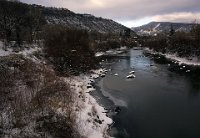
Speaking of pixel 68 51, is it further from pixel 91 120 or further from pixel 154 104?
pixel 91 120

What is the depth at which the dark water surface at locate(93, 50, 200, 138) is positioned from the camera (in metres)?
33.5

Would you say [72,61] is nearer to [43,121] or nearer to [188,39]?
[43,121]

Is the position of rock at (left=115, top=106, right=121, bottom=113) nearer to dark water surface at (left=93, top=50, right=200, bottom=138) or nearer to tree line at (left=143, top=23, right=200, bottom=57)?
dark water surface at (left=93, top=50, right=200, bottom=138)

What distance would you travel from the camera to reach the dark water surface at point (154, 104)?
33.5m

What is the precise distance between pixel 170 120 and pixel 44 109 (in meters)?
17.7

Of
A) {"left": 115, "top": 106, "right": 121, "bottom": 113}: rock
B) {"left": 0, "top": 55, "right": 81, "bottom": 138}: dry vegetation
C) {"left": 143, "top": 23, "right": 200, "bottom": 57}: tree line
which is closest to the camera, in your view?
{"left": 0, "top": 55, "right": 81, "bottom": 138}: dry vegetation

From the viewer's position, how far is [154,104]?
44.4 meters

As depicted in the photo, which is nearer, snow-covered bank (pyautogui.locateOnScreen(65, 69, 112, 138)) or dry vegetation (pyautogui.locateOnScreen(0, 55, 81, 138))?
dry vegetation (pyautogui.locateOnScreen(0, 55, 81, 138))

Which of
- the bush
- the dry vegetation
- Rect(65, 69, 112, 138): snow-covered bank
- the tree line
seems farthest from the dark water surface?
the tree line

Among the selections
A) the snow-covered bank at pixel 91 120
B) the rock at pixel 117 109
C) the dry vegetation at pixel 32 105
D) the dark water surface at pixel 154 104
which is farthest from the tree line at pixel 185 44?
the dry vegetation at pixel 32 105

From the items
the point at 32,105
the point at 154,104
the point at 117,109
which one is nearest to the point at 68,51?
the point at 154,104

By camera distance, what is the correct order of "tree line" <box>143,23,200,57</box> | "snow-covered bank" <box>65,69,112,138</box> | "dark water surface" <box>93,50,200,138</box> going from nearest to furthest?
"snow-covered bank" <box>65,69,112,138</box> < "dark water surface" <box>93,50,200,138</box> < "tree line" <box>143,23,200,57</box>

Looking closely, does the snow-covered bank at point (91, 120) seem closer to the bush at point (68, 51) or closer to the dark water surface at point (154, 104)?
the dark water surface at point (154, 104)

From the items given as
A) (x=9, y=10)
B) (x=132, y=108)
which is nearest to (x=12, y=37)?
(x=9, y=10)
